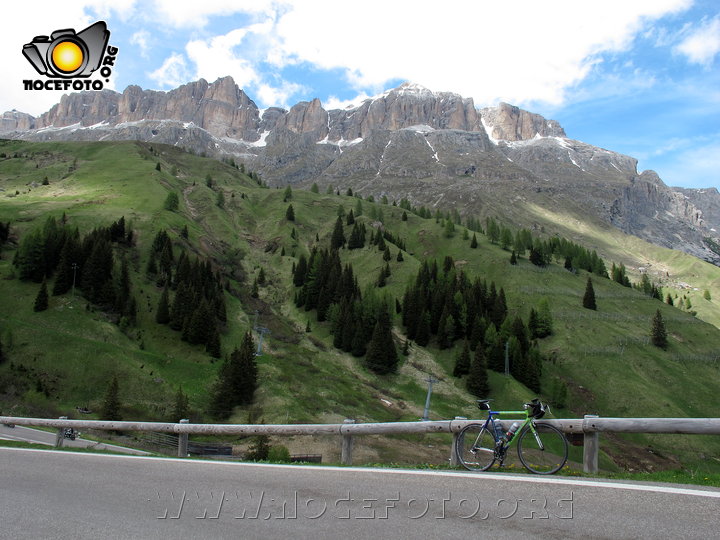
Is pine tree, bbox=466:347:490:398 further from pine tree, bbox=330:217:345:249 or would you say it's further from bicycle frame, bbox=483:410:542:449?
pine tree, bbox=330:217:345:249

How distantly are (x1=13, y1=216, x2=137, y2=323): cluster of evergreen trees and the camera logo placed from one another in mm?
54938

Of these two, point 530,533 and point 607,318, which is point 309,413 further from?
point 607,318

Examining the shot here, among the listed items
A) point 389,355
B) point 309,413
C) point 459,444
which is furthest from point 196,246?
point 459,444

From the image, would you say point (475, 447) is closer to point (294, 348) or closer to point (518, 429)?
point (518, 429)

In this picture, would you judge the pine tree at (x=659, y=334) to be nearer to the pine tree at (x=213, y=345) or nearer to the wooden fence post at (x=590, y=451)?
the pine tree at (x=213, y=345)

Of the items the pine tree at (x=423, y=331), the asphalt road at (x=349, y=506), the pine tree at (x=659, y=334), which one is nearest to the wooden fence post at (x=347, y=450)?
the asphalt road at (x=349, y=506)

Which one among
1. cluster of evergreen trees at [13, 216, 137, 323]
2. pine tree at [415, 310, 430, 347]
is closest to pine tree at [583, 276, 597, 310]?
pine tree at [415, 310, 430, 347]

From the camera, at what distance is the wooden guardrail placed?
10.8 m

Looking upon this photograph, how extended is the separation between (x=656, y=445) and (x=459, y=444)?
9621cm

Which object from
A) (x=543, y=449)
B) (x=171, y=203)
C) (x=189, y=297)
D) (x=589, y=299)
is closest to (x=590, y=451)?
(x=543, y=449)

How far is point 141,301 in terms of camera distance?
100750mm

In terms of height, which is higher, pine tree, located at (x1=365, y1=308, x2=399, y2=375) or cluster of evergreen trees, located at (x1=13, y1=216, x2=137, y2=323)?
cluster of evergreen trees, located at (x1=13, y1=216, x2=137, y2=323)

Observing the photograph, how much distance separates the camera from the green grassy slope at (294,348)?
71500 millimetres

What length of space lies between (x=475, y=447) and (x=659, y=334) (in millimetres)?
138788
